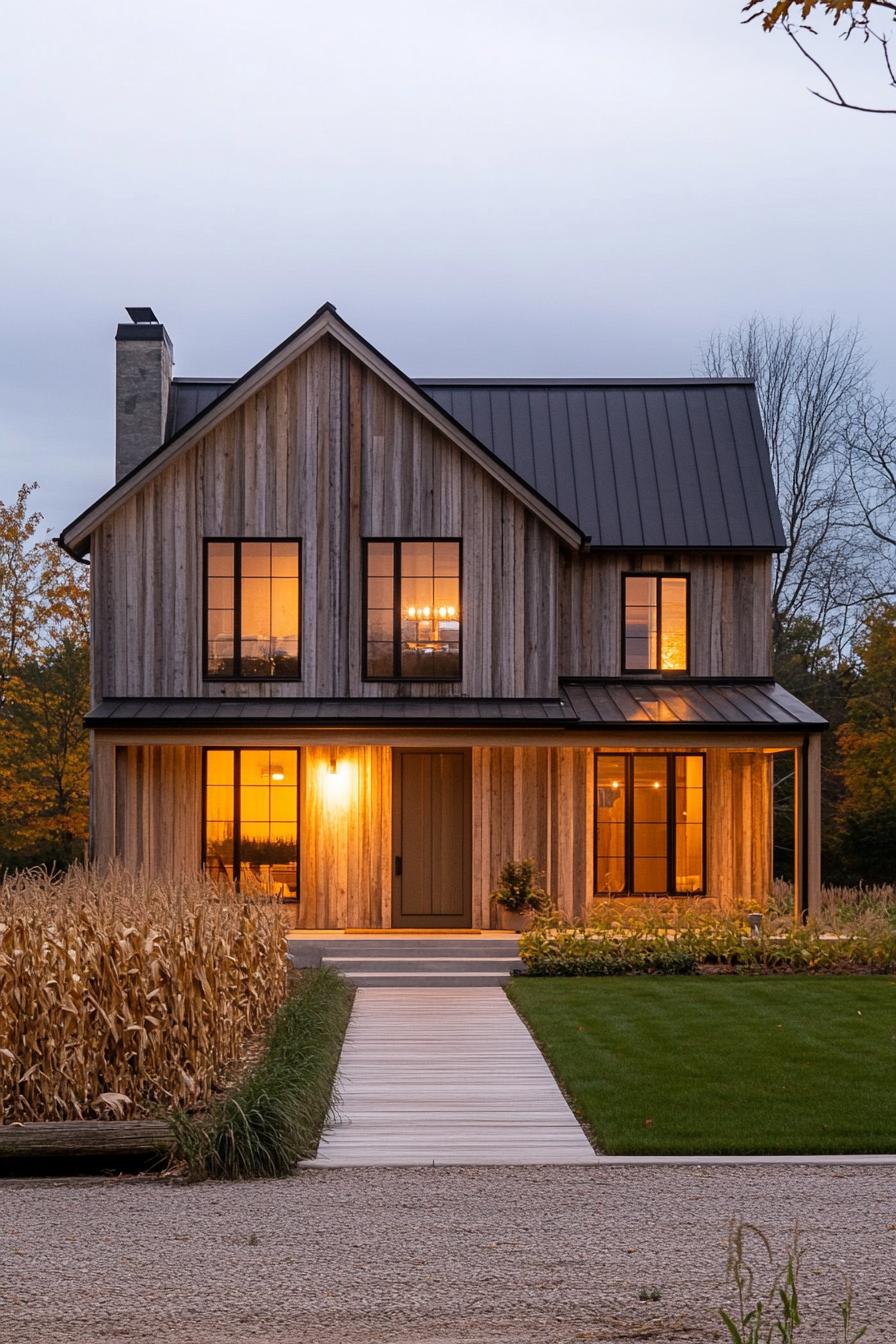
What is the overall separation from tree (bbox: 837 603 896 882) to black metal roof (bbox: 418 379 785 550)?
26.3 ft

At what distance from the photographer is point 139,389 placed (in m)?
20.2

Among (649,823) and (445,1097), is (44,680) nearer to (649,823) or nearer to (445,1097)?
(649,823)

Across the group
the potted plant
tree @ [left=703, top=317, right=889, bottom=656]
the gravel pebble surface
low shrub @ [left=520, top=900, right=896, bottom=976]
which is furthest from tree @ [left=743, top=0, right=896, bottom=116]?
tree @ [left=703, top=317, right=889, bottom=656]

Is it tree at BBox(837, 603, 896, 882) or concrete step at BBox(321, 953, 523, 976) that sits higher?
tree at BBox(837, 603, 896, 882)

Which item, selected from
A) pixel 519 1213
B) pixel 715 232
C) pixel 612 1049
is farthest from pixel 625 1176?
pixel 715 232

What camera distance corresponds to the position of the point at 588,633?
19641 mm

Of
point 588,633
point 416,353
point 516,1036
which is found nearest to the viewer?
point 516,1036

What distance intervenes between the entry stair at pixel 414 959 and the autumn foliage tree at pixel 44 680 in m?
11.8

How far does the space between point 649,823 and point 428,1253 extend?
44.3 feet

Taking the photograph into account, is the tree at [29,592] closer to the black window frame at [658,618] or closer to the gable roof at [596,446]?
the gable roof at [596,446]

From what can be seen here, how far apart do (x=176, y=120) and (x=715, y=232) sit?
2008 inches

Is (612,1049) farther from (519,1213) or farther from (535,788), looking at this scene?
(535,788)

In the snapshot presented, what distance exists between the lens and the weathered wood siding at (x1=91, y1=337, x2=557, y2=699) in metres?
18.1

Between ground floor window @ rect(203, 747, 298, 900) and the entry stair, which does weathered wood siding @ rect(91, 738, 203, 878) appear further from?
the entry stair
